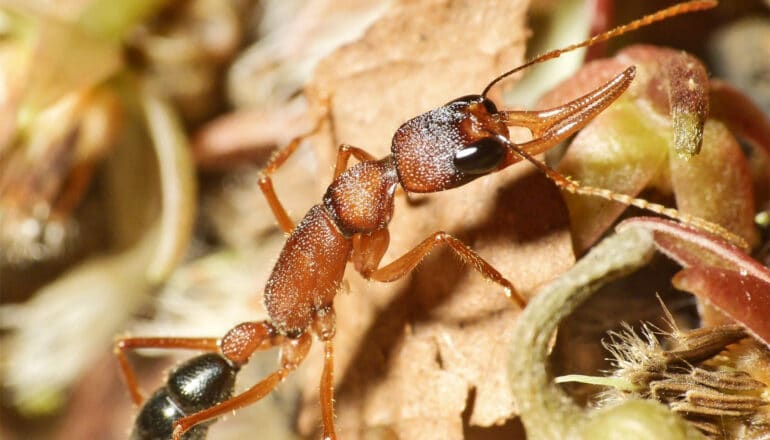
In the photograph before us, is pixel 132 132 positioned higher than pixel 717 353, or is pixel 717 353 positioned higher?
pixel 132 132

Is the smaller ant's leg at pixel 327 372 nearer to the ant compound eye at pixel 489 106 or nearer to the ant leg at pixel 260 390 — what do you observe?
the ant leg at pixel 260 390

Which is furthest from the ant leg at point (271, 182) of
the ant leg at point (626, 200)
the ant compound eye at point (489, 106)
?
the ant leg at point (626, 200)

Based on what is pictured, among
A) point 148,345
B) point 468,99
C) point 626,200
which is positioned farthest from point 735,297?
point 148,345

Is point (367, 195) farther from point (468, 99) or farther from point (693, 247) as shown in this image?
point (693, 247)

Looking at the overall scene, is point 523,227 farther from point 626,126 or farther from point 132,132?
point 132,132

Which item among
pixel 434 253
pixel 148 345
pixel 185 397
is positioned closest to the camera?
pixel 434 253

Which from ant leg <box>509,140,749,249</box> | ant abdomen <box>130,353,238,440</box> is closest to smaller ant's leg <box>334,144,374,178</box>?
ant leg <box>509,140,749,249</box>

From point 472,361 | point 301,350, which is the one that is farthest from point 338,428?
point 472,361
